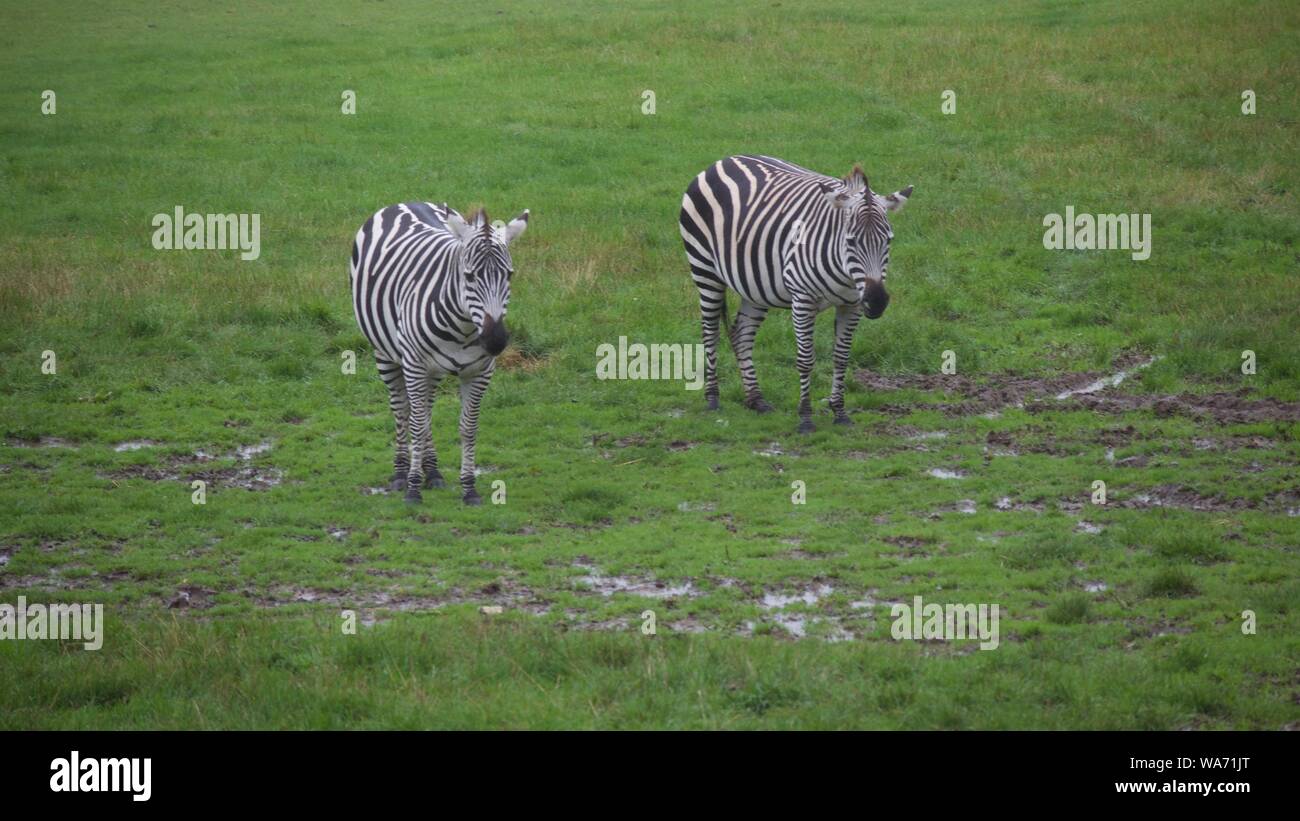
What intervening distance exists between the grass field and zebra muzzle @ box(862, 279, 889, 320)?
61.0 inches

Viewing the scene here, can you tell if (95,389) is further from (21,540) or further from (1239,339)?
(1239,339)

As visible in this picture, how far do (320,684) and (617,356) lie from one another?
927cm

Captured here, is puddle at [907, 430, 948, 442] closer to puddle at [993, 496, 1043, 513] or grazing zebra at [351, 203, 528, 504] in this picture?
puddle at [993, 496, 1043, 513]

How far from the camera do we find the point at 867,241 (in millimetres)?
14312

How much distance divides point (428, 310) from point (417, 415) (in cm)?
108

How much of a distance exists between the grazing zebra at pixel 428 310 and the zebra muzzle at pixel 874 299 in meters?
3.75

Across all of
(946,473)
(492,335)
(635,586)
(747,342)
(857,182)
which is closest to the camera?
(635,586)

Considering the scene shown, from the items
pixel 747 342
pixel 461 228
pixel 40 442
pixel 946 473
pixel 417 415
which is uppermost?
pixel 461 228

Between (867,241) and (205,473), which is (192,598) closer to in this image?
(205,473)

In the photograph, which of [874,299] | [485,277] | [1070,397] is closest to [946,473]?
[874,299]

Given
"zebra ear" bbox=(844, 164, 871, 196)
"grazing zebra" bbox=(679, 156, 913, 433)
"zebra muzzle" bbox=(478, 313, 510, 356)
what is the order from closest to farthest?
"zebra muzzle" bbox=(478, 313, 510, 356) < "grazing zebra" bbox=(679, 156, 913, 433) < "zebra ear" bbox=(844, 164, 871, 196)

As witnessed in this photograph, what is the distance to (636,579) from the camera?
37.0 ft

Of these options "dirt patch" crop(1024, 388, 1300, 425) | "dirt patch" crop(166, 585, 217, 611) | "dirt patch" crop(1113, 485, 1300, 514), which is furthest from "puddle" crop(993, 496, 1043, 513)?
"dirt patch" crop(166, 585, 217, 611)

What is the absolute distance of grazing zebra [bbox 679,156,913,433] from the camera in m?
14.5
